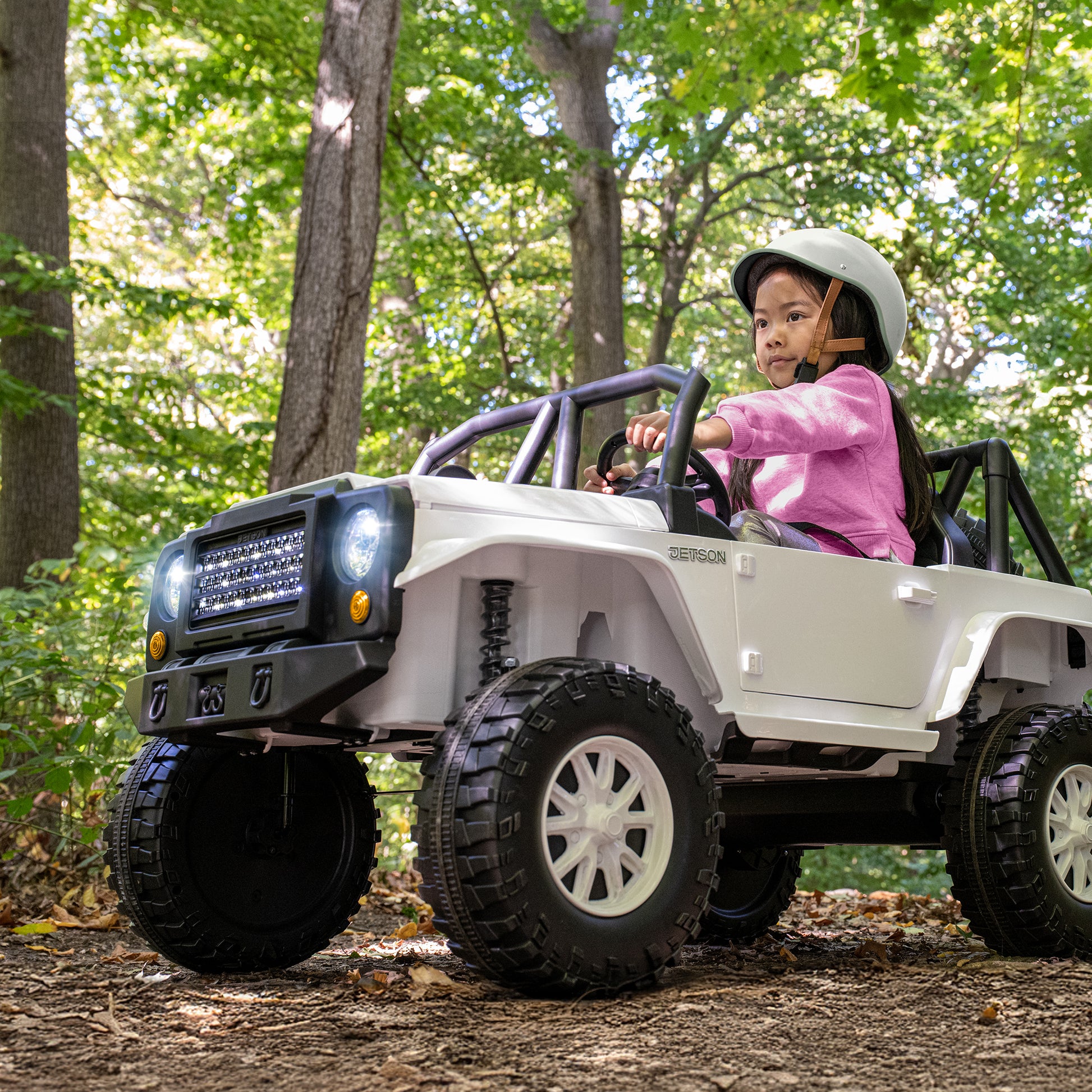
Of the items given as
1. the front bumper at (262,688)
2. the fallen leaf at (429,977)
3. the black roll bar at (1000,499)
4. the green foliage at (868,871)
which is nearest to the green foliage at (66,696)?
the front bumper at (262,688)

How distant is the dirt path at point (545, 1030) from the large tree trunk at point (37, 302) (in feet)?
18.7

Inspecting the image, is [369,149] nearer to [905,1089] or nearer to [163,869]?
[163,869]

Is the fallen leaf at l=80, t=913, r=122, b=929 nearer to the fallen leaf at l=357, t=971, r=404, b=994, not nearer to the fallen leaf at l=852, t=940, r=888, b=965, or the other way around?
the fallen leaf at l=357, t=971, r=404, b=994

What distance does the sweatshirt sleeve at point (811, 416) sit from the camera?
3.23m

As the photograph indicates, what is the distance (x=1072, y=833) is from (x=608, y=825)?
173cm

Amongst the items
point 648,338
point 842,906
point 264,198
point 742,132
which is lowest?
point 842,906

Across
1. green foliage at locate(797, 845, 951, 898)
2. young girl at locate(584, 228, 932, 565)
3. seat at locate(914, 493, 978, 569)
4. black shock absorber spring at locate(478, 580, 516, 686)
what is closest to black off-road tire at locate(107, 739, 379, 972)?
black shock absorber spring at locate(478, 580, 516, 686)

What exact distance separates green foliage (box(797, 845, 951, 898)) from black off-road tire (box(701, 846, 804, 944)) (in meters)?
9.70

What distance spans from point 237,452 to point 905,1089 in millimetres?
10040

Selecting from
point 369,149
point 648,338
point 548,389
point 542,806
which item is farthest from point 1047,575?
point 648,338

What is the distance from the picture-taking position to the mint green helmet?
383cm

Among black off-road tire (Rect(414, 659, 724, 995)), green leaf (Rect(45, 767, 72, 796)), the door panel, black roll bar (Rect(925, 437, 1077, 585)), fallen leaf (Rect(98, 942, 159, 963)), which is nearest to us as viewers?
black off-road tire (Rect(414, 659, 724, 995))

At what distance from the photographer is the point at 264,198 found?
479 inches

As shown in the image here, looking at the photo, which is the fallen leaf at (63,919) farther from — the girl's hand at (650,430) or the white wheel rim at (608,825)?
the girl's hand at (650,430)
